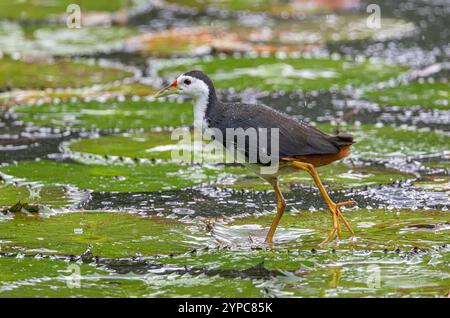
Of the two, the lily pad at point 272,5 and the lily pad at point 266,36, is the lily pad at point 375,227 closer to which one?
the lily pad at point 266,36

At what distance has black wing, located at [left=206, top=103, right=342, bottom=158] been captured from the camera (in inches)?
228

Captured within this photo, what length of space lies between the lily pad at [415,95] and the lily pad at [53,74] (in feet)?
9.24

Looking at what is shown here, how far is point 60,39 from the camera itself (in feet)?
42.3

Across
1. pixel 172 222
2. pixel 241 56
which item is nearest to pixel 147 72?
pixel 241 56

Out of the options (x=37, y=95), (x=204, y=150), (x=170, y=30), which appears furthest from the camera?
(x=170, y=30)

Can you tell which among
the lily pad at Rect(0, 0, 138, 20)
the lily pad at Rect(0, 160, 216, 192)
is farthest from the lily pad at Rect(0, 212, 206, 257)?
the lily pad at Rect(0, 0, 138, 20)

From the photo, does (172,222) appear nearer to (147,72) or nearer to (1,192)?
(1,192)

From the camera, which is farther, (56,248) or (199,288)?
(56,248)

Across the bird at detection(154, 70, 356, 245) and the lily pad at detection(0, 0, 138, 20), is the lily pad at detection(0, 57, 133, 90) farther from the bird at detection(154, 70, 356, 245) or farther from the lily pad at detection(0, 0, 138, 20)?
the bird at detection(154, 70, 356, 245)

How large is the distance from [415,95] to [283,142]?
4.38m

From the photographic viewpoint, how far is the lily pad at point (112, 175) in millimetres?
7008

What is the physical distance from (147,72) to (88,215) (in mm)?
5273

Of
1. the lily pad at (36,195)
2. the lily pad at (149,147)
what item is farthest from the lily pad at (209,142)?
the lily pad at (36,195)
